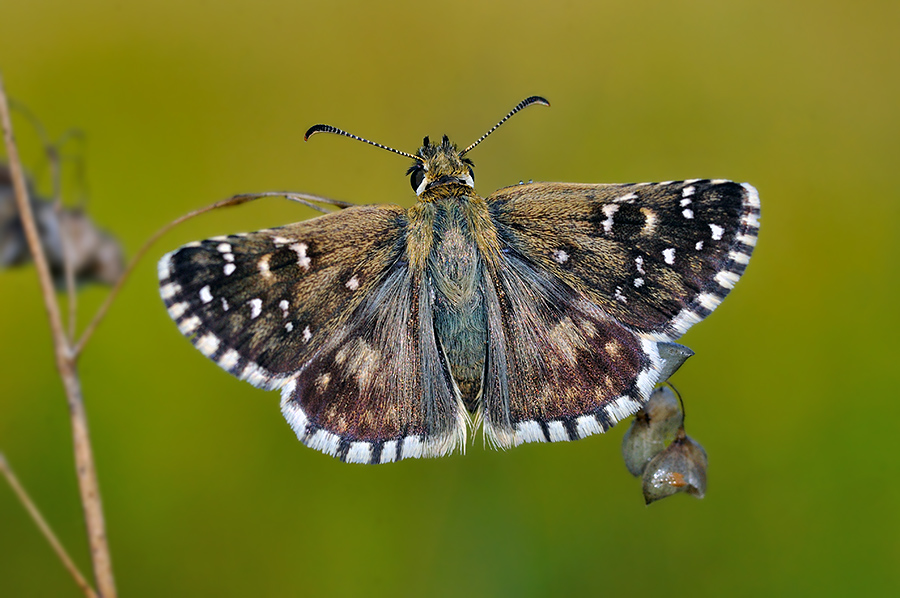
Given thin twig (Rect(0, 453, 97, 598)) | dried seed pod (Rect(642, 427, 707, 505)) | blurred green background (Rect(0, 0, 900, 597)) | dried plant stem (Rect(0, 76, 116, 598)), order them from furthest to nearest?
blurred green background (Rect(0, 0, 900, 597))
dried seed pod (Rect(642, 427, 707, 505))
dried plant stem (Rect(0, 76, 116, 598))
thin twig (Rect(0, 453, 97, 598))

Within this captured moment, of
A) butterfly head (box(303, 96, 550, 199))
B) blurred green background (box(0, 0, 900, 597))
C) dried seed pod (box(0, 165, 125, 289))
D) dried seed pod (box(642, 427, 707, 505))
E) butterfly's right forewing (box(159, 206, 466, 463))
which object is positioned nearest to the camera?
dried seed pod (box(642, 427, 707, 505))

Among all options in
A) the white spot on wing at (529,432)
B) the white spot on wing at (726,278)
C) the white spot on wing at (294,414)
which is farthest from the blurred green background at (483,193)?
the white spot on wing at (726,278)

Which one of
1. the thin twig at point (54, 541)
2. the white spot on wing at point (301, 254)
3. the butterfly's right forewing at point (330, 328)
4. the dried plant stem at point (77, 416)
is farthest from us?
the white spot on wing at point (301, 254)

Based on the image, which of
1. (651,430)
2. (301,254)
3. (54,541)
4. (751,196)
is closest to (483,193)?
(301,254)

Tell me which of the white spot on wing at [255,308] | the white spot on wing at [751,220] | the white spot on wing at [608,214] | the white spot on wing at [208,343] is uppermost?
the white spot on wing at [751,220]

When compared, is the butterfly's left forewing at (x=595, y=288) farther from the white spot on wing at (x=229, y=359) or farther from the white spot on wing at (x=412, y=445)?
the white spot on wing at (x=229, y=359)

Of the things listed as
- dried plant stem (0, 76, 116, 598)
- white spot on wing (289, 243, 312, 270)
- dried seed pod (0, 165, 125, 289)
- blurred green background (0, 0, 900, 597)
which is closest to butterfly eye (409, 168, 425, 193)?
white spot on wing (289, 243, 312, 270)

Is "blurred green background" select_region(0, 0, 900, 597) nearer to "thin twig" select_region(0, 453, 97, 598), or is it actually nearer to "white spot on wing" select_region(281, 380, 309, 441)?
"white spot on wing" select_region(281, 380, 309, 441)
